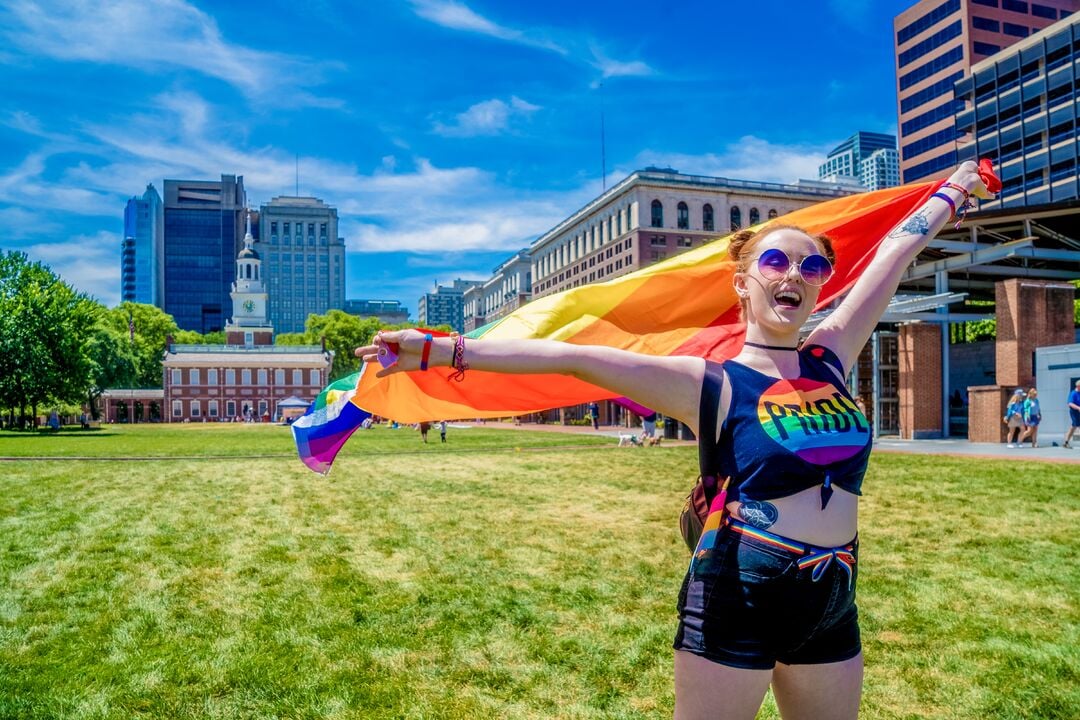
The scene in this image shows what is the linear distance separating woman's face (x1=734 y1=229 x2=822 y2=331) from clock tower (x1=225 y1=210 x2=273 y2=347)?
132 meters

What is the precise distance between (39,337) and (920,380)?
169 ft

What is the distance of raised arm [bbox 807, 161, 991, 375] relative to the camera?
3.39 meters

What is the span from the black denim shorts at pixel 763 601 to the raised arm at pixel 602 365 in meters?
0.50

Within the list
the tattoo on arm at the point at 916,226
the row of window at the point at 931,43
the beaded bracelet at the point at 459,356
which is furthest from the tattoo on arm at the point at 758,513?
the row of window at the point at 931,43

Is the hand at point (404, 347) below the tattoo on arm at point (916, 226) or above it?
below

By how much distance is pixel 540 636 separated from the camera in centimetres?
688

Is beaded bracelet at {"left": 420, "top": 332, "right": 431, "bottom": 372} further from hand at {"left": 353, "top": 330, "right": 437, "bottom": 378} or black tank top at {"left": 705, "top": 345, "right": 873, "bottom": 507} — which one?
black tank top at {"left": 705, "top": 345, "right": 873, "bottom": 507}

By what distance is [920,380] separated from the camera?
2994cm

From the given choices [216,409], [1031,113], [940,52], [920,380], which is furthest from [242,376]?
→ [920,380]

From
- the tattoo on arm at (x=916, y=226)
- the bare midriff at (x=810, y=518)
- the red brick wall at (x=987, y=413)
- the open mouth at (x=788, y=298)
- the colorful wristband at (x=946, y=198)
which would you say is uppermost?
the colorful wristband at (x=946, y=198)

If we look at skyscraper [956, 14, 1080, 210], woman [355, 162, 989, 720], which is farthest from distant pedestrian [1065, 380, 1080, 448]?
skyscraper [956, 14, 1080, 210]

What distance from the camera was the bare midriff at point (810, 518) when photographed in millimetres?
2805

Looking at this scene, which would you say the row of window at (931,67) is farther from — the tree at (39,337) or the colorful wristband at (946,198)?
the colorful wristband at (946,198)

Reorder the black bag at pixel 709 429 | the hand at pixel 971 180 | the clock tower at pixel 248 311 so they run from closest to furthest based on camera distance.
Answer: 1. the black bag at pixel 709 429
2. the hand at pixel 971 180
3. the clock tower at pixel 248 311
